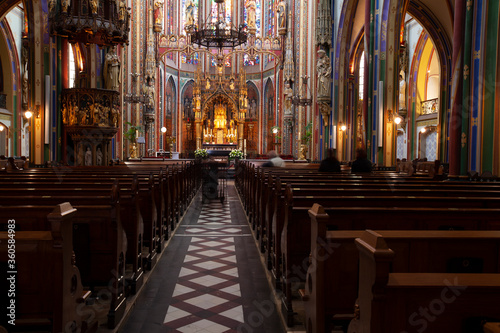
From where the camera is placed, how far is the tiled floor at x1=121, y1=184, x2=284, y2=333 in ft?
12.4

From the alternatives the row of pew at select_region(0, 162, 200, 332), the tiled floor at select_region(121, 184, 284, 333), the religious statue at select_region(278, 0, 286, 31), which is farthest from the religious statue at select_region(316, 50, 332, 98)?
the row of pew at select_region(0, 162, 200, 332)

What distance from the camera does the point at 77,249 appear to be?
4.01 m

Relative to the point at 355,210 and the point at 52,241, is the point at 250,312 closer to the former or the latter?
the point at 355,210

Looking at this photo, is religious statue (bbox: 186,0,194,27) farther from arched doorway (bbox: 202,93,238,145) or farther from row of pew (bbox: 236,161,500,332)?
row of pew (bbox: 236,161,500,332)

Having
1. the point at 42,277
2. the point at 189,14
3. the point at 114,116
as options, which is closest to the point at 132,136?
the point at 114,116

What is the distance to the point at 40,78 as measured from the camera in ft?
38.8

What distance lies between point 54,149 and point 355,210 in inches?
443

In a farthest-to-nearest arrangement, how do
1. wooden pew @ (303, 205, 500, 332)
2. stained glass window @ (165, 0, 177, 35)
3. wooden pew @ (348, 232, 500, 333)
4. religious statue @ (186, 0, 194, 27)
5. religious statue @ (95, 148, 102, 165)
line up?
stained glass window @ (165, 0, 177, 35) < religious statue @ (186, 0, 194, 27) < religious statue @ (95, 148, 102, 165) < wooden pew @ (303, 205, 500, 332) < wooden pew @ (348, 232, 500, 333)

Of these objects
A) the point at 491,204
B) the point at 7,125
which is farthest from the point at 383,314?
the point at 7,125

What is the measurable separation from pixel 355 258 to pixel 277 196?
170 cm

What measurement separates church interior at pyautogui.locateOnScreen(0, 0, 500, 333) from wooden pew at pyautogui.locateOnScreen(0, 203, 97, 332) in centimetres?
1

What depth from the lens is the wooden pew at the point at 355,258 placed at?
249 centimetres

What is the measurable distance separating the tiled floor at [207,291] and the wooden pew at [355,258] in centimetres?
100

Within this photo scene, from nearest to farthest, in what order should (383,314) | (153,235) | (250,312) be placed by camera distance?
(383,314)
(250,312)
(153,235)
